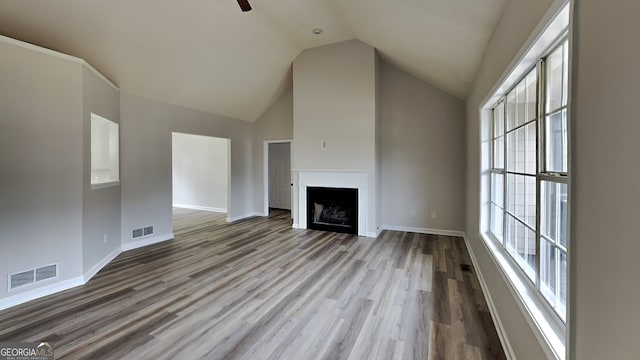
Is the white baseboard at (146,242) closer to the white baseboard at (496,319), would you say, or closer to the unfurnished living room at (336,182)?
the unfurnished living room at (336,182)

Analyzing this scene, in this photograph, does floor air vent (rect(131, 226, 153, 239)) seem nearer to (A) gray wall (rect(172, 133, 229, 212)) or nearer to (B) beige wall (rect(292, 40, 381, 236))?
(B) beige wall (rect(292, 40, 381, 236))

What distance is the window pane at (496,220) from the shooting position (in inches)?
111

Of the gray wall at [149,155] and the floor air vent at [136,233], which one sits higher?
the gray wall at [149,155]

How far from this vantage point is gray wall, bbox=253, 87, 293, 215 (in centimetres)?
669

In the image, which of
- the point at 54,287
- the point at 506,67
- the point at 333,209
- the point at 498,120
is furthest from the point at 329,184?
the point at 54,287

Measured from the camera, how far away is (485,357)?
191cm

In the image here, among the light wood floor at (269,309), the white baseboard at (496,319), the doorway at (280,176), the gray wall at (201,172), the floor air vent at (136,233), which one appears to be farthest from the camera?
the doorway at (280,176)

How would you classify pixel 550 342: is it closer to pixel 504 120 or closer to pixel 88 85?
pixel 504 120

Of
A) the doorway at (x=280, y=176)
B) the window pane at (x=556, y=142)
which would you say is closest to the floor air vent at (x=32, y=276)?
the window pane at (x=556, y=142)

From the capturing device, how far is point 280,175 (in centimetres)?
849

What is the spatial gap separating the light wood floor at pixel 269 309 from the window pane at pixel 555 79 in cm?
175

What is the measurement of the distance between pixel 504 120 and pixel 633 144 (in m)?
2.14

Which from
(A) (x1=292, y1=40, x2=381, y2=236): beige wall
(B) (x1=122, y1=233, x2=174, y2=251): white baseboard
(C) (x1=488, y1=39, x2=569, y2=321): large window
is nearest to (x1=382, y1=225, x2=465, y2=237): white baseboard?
(A) (x1=292, y1=40, x2=381, y2=236): beige wall

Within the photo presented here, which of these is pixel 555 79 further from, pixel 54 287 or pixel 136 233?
pixel 136 233
